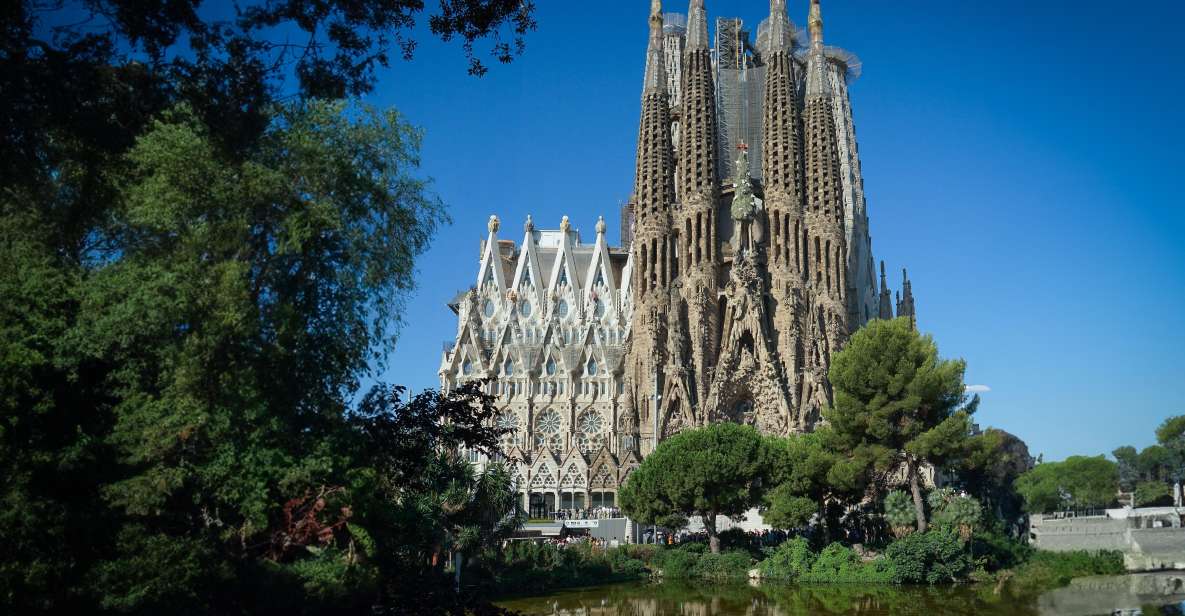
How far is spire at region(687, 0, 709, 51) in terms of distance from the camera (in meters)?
59.3

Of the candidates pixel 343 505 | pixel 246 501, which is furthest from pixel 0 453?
pixel 343 505

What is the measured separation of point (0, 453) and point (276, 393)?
331 centimetres

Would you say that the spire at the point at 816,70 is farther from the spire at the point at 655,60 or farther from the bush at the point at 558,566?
the bush at the point at 558,566

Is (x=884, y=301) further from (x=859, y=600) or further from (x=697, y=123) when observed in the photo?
(x=859, y=600)

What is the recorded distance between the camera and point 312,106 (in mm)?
14531

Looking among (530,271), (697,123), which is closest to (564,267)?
(530,271)

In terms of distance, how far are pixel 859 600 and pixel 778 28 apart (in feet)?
135

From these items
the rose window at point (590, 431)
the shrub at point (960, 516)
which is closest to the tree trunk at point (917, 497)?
the shrub at point (960, 516)

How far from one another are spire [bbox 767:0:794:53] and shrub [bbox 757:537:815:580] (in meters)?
34.4

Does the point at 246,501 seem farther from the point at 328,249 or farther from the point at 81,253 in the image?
the point at 81,253

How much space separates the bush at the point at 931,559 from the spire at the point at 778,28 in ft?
117

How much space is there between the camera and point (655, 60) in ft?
196

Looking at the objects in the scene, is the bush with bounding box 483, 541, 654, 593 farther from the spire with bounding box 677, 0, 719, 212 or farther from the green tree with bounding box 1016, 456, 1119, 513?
the green tree with bounding box 1016, 456, 1119, 513

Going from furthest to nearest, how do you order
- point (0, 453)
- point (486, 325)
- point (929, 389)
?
point (486, 325), point (929, 389), point (0, 453)
